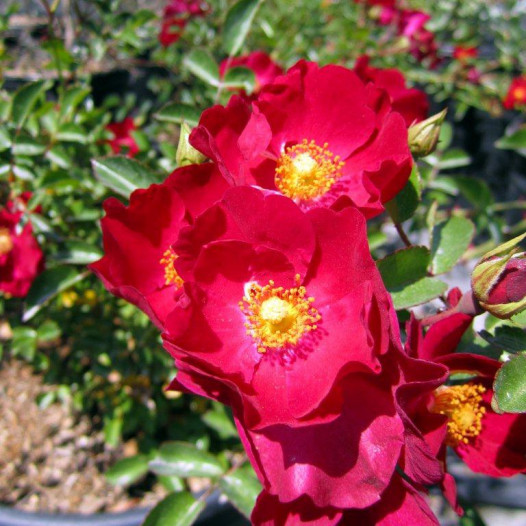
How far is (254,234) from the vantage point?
0.65 m

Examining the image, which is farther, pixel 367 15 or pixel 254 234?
pixel 367 15

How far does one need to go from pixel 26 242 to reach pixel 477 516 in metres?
1.17

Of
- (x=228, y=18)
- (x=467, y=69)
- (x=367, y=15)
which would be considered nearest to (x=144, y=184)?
(x=228, y=18)

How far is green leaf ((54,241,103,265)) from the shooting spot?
1.04 m

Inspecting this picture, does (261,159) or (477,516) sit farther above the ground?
(261,159)

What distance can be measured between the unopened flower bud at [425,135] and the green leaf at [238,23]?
0.54 metres

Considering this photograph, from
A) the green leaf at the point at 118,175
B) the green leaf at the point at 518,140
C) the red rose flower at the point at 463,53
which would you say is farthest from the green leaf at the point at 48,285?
the red rose flower at the point at 463,53

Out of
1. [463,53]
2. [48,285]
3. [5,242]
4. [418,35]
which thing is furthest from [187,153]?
[463,53]

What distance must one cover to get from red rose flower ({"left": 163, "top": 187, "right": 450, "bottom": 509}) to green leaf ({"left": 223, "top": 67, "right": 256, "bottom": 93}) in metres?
0.55

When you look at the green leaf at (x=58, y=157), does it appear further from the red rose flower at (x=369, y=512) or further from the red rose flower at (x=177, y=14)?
the red rose flower at (x=177, y=14)

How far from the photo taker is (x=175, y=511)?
0.97 meters

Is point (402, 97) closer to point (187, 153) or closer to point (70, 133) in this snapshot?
point (187, 153)

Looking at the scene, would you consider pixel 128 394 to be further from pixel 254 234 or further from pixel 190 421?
pixel 254 234

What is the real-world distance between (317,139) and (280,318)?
0.30 m
